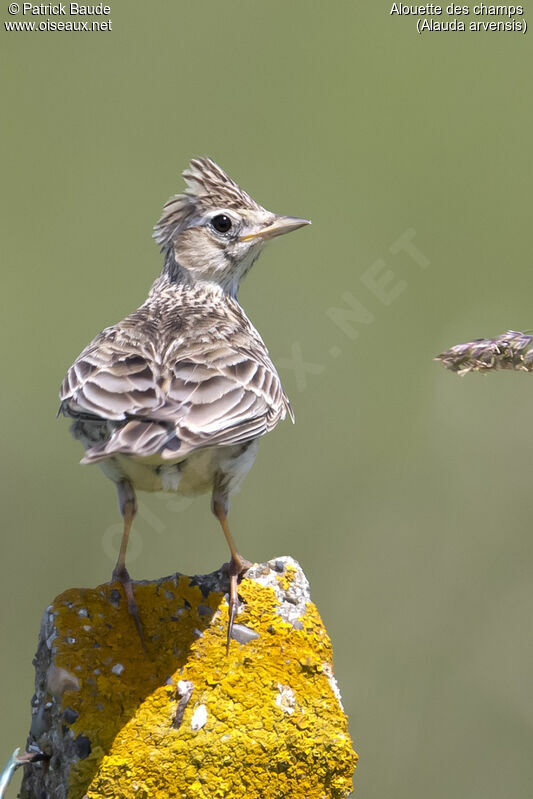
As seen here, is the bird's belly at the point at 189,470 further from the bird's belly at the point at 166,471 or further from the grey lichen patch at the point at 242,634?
the grey lichen patch at the point at 242,634

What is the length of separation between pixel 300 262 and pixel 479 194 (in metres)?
2.12

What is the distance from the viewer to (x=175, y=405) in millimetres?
4977

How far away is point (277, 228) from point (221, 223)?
Answer: 35 centimetres

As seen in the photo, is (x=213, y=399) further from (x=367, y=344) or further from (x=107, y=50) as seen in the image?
(x=107, y=50)

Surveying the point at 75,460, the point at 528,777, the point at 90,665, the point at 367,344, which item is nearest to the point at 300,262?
the point at 367,344

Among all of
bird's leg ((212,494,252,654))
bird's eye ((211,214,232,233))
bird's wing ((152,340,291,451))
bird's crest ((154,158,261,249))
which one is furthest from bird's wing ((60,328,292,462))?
bird's crest ((154,158,261,249))

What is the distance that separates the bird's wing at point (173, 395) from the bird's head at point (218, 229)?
1.27m

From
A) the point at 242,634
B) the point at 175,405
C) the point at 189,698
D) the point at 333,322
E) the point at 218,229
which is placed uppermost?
the point at 218,229

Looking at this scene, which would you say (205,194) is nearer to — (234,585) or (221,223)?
(221,223)

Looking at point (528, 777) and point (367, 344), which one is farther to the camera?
point (367, 344)

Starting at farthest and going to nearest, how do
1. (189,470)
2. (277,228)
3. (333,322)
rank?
1. (333,322)
2. (277,228)
3. (189,470)

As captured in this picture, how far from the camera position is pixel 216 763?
400 centimetres

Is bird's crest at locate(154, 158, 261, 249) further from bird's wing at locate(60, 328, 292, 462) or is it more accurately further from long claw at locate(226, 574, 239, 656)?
long claw at locate(226, 574, 239, 656)

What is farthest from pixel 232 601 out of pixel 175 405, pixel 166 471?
pixel 175 405
